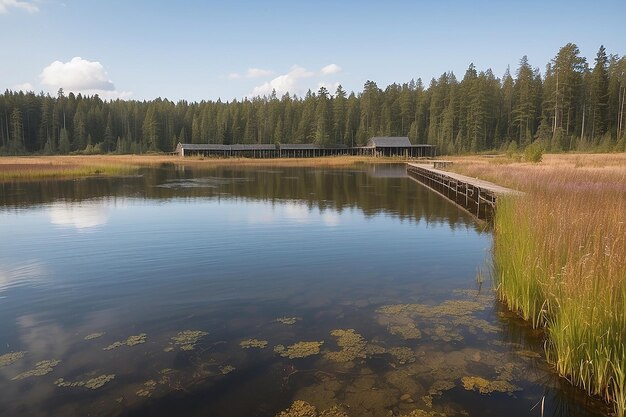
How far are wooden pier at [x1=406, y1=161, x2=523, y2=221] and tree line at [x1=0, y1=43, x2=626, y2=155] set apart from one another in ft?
153

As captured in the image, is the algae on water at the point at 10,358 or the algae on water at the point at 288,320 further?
the algae on water at the point at 288,320

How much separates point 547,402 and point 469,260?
8170 mm

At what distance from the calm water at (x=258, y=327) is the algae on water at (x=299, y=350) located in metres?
0.04

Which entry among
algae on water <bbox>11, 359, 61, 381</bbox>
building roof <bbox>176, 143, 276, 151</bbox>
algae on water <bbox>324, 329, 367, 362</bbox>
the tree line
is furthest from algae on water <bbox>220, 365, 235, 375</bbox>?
building roof <bbox>176, 143, 276, 151</bbox>

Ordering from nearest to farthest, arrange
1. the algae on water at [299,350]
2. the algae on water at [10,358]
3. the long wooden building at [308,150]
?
the algae on water at [10,358] → the algae on water at [299,350] → the long wooden building at [308,150]

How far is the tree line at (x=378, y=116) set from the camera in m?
88.5

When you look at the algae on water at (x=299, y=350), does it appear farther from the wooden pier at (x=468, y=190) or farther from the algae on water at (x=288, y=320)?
the wooden pier at (x=468, y=190)

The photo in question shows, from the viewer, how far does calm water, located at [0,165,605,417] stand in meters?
6.17

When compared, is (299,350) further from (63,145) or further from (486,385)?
(63,145)

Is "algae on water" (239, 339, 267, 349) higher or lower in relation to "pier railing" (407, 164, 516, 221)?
lower

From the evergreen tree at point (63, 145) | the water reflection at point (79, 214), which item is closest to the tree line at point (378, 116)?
the evergreen tree at point (63, 145)

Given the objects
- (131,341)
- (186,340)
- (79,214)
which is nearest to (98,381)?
(131,341)

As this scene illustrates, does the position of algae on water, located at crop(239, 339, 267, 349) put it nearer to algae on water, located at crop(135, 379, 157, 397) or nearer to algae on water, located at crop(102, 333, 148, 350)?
algae on water, located at crop(135, 379, 157, 397)

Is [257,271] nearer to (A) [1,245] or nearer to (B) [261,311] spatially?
(B) [261,311]
